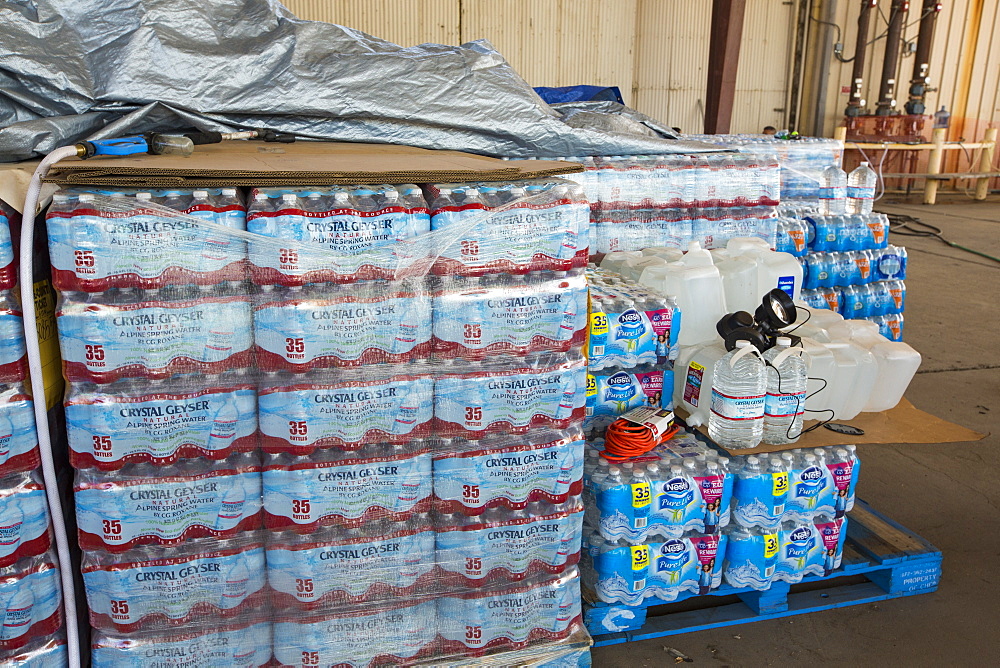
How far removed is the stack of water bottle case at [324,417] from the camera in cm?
207

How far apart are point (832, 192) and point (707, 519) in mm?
4266

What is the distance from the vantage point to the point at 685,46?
41.7ft

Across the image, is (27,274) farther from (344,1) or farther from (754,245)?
(344,1)

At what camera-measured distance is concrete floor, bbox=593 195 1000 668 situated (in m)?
2.86

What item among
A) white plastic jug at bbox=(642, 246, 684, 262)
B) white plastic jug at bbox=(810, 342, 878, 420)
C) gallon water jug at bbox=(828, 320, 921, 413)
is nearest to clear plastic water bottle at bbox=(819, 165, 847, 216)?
white plastic jug at bbox=(642, 246, 684, 262)

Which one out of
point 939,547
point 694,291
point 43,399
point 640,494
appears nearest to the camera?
point 43,399

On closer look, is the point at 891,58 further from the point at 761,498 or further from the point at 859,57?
the point at 761,498

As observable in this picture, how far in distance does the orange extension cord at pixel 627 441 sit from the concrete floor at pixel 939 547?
73 centimetres

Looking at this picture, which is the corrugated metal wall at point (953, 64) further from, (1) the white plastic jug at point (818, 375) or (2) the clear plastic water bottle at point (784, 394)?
(2) the clear plastic water bottle at point (784, 394)

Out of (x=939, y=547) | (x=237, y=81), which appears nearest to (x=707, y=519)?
(x=939, y=547)

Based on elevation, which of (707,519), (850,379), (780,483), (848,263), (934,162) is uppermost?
(934,162)

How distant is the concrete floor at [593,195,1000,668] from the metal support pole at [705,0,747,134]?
4.09 m

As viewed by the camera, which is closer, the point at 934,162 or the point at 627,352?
the point at 627,352

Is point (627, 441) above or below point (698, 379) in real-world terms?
below
